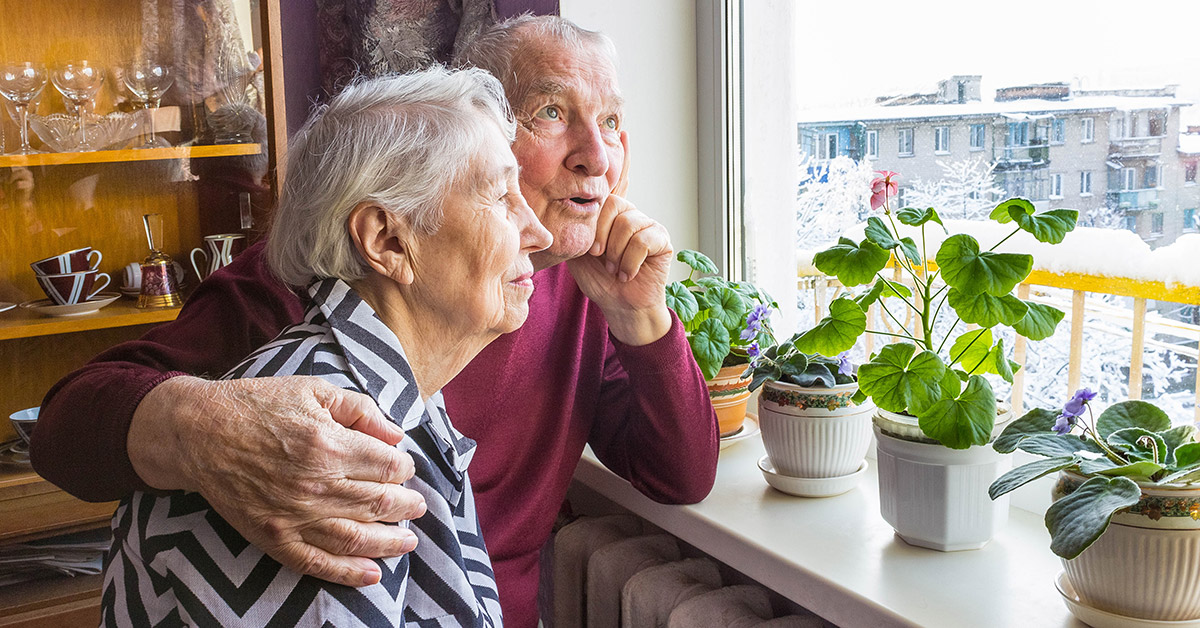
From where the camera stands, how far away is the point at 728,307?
179 centimetres

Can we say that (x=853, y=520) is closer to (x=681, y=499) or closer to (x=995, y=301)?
(x=681, y=499)

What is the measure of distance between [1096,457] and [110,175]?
185cm

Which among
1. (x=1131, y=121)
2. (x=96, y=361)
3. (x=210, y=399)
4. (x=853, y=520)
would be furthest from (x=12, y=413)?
(x=1131, y=121)

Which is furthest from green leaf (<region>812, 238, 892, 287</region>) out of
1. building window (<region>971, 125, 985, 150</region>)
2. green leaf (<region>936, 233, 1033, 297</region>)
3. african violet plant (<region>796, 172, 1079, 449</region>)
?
building window (<region>971, 125, 985, 150</region>)

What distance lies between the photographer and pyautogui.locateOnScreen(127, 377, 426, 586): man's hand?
86cm

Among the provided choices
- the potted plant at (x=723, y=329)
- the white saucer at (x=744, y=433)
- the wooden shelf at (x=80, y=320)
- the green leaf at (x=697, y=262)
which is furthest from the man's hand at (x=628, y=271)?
the wooden shelf at (x=80, y=320)

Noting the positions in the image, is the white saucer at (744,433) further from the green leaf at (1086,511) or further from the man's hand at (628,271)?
the green leaf at (1086,511)

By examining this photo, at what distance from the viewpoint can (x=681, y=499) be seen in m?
1.61

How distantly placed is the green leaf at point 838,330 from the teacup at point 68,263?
145cm

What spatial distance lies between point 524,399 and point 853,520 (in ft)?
1.83

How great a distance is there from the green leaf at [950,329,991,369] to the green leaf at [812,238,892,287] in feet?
0.48

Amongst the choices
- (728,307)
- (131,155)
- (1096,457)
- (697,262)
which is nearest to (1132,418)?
(1096,457)

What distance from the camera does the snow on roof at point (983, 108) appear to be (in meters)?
1.38

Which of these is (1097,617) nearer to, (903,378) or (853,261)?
(903,378)
